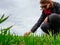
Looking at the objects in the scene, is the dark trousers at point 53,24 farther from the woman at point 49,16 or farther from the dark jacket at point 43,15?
the dark jacket at point 43,15

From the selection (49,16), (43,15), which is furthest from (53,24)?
(49,16)

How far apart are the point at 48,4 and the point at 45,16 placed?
1.36 ft

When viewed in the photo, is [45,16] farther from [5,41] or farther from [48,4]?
[5,41]

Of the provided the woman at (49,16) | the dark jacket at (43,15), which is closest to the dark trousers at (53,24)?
the woman at (49,16)

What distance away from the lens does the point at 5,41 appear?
241 cm

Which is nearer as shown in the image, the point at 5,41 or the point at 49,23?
the point at 5,41

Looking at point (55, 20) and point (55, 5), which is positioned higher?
point (55, 5)

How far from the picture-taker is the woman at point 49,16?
668 centimetres

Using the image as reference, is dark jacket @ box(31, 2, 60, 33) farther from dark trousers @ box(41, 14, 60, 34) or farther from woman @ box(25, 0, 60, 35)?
dark trousers @ box(41, 14, 60, 34)

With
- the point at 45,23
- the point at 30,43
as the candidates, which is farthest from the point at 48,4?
the point at 30,43

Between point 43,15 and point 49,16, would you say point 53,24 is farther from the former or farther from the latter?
point 49,16

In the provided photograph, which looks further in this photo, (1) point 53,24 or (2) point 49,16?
(1) point 53,24

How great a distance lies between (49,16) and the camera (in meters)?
6.56

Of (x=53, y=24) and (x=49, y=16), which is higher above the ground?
(x=49, y=16)
